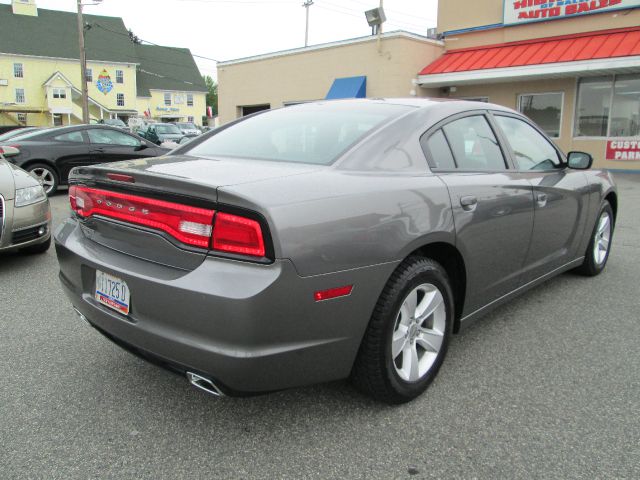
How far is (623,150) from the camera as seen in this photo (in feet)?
44.8

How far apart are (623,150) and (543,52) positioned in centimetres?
327

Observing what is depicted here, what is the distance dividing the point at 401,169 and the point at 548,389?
140cm

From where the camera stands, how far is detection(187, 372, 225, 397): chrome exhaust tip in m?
2.12

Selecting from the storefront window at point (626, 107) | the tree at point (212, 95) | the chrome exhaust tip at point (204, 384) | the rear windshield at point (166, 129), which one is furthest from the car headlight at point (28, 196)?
the tree at point (212, 95)

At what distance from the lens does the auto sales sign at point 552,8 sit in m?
13.2

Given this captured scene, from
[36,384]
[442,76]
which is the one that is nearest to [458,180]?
[36,384]

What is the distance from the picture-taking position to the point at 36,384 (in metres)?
→ 2.85

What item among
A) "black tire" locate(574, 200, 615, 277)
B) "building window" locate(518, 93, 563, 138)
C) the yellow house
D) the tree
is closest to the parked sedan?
"black tire" locate(574, 200, 615, 277)

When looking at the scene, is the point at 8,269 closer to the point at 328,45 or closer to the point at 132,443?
the point at 132,443

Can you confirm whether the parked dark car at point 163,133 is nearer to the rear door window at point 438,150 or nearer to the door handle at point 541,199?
the door handle at point 541,199

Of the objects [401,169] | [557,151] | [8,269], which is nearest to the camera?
[401,169]

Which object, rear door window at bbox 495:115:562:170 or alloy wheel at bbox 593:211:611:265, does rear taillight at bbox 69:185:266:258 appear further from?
alloy wheel at bbox 593:211:611:265

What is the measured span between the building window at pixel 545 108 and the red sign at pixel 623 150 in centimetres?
139

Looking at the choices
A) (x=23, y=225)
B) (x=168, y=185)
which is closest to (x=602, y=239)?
(x=168, y=185)
